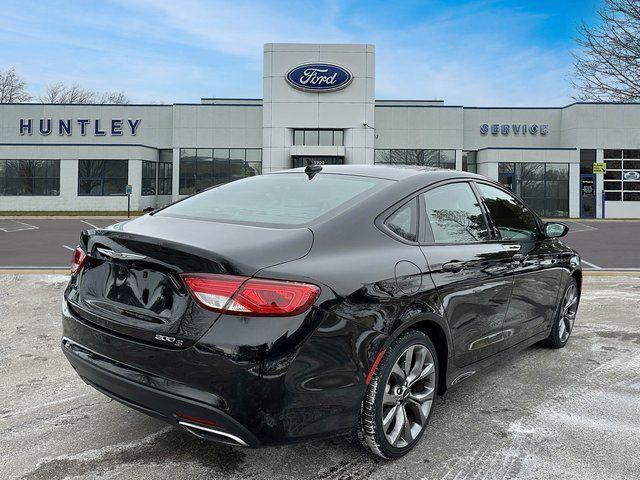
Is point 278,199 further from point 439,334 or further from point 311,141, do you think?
point 311,141

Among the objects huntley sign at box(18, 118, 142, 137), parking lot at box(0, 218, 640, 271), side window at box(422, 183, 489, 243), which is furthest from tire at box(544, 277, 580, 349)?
huntley sign at box(18, 118, 142, 137)

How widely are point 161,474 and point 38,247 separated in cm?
1235

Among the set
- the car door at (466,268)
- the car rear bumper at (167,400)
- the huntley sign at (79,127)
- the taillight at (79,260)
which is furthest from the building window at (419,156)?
the car rear bumper at (167,400)

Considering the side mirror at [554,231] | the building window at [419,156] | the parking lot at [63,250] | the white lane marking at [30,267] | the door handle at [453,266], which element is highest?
the building window at [419,156]

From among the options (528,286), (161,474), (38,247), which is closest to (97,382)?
(161,474)

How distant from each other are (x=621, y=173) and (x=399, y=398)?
3678 centimetres

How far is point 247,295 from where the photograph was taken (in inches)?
89.6

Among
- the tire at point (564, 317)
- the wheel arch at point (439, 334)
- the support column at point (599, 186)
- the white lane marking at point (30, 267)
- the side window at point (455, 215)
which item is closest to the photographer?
the wheel arch at point (439, 334)

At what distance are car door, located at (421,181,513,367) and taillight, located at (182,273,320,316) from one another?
1.00 m

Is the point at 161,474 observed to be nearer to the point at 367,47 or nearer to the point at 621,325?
the point at 621,325

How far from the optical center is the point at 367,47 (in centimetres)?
3303

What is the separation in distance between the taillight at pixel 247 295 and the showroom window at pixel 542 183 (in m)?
33.7

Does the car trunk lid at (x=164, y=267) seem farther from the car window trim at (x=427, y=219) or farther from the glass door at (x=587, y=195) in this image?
the glass door at (x=587, y=195)

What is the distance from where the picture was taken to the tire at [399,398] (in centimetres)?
265
